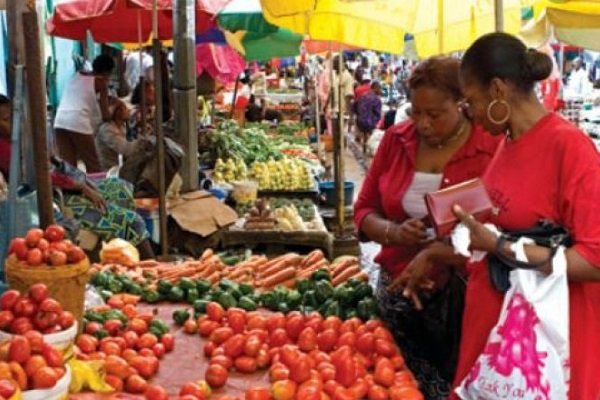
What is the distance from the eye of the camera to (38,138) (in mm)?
3691

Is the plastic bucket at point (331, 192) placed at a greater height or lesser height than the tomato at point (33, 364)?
lesser

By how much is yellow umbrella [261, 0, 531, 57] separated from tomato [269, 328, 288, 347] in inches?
158

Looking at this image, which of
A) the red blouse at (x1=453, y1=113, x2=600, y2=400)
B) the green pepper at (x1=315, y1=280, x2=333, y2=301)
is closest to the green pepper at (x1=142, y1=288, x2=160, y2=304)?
the green pepper at (x1=315, y1=280, x2=333, y2=301)

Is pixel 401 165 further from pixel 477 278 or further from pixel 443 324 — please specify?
pixel 477 278

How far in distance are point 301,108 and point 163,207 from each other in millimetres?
17244

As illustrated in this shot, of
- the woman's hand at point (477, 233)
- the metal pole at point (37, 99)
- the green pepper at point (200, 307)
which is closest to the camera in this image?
the woman's hand at point (477, 233)

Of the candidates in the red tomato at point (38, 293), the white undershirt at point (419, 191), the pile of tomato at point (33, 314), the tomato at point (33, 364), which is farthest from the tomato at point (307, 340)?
the tomato at point (33, 364)

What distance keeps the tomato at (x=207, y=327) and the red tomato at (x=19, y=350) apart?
130cm

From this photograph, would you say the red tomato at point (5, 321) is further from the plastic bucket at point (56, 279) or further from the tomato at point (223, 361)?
the tomato at point (223, 361)

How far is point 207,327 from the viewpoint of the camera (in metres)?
3.97

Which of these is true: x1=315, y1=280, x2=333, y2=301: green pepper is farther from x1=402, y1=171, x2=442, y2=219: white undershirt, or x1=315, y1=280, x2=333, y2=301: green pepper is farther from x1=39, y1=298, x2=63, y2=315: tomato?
x1=39, y1=298, x2=63, y2=315: tomato

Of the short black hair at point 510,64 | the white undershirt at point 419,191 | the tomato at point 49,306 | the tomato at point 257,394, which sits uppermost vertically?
the short black hair at point 510,64

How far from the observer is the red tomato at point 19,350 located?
2699mm

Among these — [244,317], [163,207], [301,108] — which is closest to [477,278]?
[244,317]
